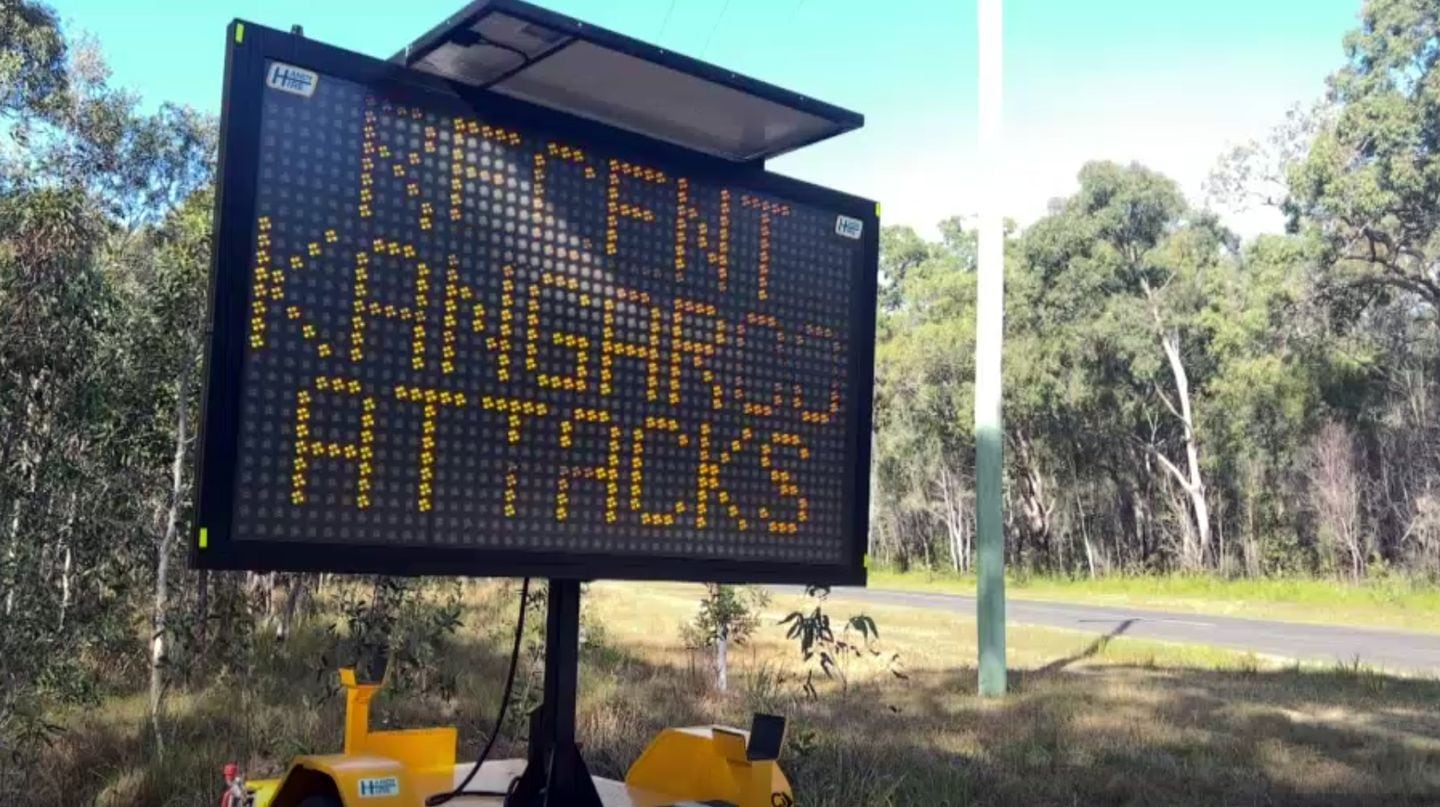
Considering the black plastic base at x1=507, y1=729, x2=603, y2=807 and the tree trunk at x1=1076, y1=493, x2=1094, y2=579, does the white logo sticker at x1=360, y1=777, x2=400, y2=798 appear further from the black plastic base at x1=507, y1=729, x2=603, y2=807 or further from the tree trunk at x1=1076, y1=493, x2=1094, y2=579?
the tree trunk at x1=1076, y1=493, x2=1094, y2=579

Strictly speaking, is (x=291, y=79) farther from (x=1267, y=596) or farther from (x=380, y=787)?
(x=1267, y=596)

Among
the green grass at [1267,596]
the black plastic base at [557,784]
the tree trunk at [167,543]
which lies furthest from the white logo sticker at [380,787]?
the green grass at [1267,596]

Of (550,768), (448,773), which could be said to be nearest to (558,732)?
(550,768)

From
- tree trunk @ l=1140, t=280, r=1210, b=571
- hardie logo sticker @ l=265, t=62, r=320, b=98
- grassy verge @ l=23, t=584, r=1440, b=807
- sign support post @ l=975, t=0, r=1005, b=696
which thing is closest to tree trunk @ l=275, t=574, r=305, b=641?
grassy verge @ l=23, t=584, r=1440, b=807

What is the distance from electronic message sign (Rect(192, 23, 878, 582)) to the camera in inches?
102

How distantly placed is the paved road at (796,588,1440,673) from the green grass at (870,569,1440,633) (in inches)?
57.7

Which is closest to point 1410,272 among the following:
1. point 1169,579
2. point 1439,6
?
point 1439,6

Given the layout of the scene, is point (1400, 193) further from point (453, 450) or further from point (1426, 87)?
point (453, 450)

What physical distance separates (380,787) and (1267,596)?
23.6 m

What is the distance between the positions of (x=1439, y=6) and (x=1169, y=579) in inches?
527

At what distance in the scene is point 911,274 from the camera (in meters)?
40.7

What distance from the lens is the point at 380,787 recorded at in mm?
2881

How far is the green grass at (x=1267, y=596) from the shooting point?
18922 millimetres

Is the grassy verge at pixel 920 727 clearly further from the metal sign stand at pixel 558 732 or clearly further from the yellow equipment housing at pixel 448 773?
the metal sign stand at pixel 558 732
